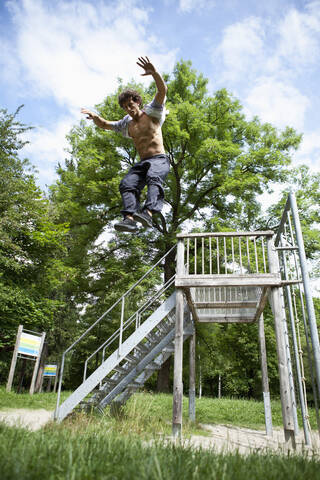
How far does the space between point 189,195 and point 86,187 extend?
4.83 meters

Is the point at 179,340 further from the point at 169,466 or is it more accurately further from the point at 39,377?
the point at 39,377

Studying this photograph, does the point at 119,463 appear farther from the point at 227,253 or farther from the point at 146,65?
the point at 227,253

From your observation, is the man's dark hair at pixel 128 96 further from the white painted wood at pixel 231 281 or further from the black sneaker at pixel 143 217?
the white painted wood at pixel 231 281

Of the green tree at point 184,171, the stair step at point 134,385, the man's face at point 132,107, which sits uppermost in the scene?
the green tree at point 184,171

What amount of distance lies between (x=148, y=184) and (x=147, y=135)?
2.27 feet

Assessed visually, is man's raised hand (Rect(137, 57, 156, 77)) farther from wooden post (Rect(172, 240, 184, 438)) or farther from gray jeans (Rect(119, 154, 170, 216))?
wooden post (Rect(172, 240, 184, 438))

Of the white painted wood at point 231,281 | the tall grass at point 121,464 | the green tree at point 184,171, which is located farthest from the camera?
the green tree at point 184,171

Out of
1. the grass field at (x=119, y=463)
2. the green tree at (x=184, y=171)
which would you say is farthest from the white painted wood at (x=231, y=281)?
the green tree at (x=184, y=171)

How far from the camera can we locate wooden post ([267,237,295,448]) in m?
5.00

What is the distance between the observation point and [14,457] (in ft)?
6.02

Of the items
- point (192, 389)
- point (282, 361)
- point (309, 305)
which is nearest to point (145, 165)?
point (309, 305)

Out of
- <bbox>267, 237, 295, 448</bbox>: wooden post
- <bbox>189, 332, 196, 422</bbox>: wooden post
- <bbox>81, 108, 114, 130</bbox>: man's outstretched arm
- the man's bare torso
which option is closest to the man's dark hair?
the man's bare torso

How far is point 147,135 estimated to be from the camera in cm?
428

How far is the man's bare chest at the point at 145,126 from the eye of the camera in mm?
4223
